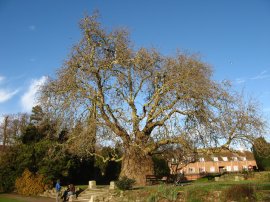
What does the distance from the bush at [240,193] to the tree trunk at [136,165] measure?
32.4 ft

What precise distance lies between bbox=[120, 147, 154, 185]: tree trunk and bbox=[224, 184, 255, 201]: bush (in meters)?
9.89

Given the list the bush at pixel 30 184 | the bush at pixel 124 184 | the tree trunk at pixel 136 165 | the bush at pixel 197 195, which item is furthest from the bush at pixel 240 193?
the bush at pixel 30 184

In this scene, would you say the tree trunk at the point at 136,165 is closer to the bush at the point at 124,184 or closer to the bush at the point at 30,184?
the bush at the point at 124,184

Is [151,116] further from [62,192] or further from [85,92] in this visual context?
[62,192]

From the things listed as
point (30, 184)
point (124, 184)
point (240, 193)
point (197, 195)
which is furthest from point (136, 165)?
point (240, 193)

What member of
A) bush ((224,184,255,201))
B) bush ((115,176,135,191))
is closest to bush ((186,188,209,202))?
bush ((224,184,255,201))

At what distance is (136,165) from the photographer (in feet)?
76.6

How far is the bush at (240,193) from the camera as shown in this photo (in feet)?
44.3

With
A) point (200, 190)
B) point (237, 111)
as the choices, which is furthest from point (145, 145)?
point (200, 190)

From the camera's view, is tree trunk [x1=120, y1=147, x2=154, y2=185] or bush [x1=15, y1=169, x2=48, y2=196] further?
bush [x1=15, y1=169, x2=48, y2=196]

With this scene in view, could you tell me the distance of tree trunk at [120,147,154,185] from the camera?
75.7ft

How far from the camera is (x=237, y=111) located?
22.7 meters

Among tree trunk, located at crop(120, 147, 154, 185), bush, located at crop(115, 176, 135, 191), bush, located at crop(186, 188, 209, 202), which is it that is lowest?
bush, located at crop(186, 188, 209, 202)

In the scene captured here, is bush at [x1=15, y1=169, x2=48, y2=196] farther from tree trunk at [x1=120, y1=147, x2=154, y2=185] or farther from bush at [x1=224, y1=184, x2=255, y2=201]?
bush at [x1=224, y1=184, x2=255, y2=201]
